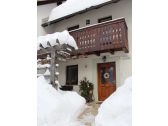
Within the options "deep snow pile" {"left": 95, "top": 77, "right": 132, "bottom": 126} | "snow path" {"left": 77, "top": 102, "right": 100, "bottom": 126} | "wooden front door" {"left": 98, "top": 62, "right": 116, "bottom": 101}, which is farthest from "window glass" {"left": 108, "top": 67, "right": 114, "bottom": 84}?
"deep snow pile" {"left": 95, "top": 77, "right": 132, "bottom": 126}

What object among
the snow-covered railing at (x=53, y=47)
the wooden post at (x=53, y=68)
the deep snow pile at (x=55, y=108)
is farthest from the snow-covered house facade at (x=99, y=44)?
the deep snow pile at (x=55, y=108)

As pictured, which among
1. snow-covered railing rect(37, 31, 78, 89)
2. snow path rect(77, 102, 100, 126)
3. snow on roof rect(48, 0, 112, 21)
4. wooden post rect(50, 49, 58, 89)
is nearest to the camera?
snow path rect(77, 102, 100, 126)

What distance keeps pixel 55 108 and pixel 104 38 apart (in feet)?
15.7

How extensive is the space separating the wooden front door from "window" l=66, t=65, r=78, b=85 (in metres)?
1.27

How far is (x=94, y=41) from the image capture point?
7.73 meters

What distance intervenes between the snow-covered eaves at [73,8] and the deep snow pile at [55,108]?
16.7ft

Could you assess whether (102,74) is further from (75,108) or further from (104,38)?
(75,108)

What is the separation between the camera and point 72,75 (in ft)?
29.9

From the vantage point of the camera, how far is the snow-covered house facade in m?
7.39

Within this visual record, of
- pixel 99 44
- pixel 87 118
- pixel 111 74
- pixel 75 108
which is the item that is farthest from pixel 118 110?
pixel 111 74

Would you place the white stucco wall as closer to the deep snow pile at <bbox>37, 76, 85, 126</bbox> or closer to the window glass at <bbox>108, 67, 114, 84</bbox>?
the window glass at <bbox>108, 67, 114, 84</bbox>

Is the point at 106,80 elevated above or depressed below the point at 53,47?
below
